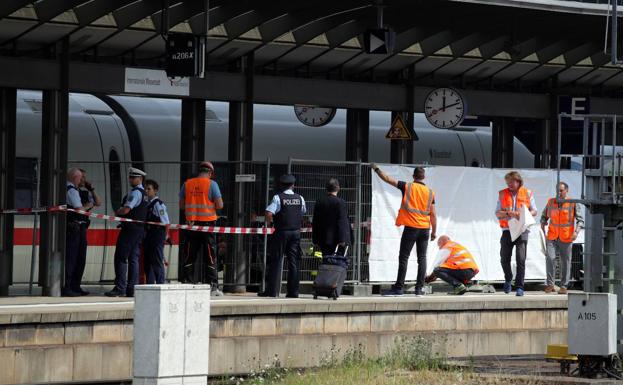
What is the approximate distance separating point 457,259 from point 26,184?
599 cm

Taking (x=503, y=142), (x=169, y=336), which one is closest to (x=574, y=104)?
(x=503, y=142)

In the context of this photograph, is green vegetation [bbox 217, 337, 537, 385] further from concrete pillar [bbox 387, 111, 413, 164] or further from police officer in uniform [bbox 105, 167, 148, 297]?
concrete pillar [bbox 387, 111, 413, 164]

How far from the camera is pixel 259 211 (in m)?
20.5

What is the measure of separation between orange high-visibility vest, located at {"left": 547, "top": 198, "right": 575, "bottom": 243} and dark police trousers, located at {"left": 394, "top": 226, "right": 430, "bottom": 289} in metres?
2.76

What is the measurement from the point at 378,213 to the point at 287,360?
4668mm

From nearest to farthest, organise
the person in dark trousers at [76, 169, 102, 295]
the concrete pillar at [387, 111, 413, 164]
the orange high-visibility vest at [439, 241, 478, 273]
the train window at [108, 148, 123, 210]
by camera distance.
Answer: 1. the person in dark trousers at [76, 169, 102, 295]
2. the orange high-visibility vest at [439, 241, 478, 273]
3. the train window at [108, 148, 123, 210]
4. the concrete pillar at [387, 111, 413, 164]

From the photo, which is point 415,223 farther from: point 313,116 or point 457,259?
point 313,116

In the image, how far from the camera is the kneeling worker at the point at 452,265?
67.6ft

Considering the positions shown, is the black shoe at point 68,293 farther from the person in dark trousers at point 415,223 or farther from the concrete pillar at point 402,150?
the concrete pillar at point 402,150

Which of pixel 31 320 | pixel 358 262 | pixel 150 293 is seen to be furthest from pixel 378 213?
pixel 150 293

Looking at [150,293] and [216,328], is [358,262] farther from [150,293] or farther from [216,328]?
[150,293]

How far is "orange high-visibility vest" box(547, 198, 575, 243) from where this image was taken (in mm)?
21469

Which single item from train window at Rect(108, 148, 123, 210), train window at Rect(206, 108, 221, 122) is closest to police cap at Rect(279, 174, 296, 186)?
train window at Rect(108, 148, 123, 210)

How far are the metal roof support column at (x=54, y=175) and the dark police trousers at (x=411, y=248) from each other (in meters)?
4.20
